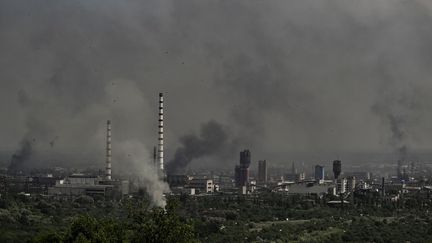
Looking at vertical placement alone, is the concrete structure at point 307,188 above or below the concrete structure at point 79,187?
below

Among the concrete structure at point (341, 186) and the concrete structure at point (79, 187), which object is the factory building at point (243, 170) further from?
the concrete structure at point (79, 187)

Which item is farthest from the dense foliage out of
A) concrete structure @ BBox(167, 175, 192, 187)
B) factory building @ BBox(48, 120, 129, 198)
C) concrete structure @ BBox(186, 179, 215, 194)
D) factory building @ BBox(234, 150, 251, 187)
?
factory building @ BBox(234, 150, 251, 187)

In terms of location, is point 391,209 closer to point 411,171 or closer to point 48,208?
point 48,208

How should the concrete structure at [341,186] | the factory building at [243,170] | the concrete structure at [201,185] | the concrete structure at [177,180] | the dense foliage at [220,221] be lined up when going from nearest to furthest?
the dense foliage at [220,221]
the concrete structure at [177,180]
the concrete structure at [201,185]
the concrete structure at [341,186]
the factory building at [243,170]

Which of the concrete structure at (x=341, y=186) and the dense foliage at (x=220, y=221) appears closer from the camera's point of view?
the dense foliage at (x=220, y=221)

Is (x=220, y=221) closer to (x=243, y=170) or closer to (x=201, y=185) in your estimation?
(x=201, y=185)

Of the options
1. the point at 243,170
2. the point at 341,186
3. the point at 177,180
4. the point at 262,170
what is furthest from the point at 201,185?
the point at 262,170

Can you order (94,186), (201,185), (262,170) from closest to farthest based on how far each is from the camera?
1. (94,186)
2. (201,185)
3. (262,170)

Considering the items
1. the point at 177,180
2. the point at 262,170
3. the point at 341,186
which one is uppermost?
the point at 262,170

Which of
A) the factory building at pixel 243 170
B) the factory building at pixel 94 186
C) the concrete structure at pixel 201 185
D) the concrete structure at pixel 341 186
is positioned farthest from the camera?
the factory building at pixel 243 170

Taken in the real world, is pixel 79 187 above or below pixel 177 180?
below

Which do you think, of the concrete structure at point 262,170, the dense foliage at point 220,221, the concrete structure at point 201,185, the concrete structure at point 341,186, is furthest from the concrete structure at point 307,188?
the concrete structure at point 262,170
